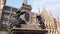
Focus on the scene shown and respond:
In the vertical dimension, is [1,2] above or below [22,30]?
above

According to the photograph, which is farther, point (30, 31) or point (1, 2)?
point (1, 2)

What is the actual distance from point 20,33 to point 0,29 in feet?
79.8

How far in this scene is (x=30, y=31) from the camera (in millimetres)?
7375

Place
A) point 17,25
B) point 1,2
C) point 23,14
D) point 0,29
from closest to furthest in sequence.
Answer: point 17,25
point 23,14
point 0,29
point 1,2

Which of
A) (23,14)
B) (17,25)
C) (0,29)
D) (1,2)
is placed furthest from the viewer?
(1,2)

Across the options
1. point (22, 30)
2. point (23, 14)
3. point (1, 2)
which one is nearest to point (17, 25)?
point (22, 30)

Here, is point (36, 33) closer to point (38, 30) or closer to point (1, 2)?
point (38, 30)

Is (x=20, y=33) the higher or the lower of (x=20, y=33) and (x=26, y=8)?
the lower

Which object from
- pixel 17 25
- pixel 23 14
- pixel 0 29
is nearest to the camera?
pixel 17 25

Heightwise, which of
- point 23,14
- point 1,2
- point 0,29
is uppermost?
point 1,2

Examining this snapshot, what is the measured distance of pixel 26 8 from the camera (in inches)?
315

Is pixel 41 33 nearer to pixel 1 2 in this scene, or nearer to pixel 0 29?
pixel 0 29

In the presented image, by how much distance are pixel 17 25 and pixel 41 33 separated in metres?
1.21

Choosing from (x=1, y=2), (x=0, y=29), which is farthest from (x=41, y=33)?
(x=1, y=2)
